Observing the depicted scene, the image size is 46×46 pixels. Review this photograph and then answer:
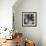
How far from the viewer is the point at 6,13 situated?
16.1ft

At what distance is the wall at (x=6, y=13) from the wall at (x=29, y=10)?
1.09m

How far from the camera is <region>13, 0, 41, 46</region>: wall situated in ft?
19.6

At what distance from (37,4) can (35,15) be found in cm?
56

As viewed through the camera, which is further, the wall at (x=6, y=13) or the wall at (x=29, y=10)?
the wall at (x=29, y=10)

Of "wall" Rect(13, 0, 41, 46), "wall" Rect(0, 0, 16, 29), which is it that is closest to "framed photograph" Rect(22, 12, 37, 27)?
"wall" Rect(13, 0, 41, 46)

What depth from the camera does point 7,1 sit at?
483cm

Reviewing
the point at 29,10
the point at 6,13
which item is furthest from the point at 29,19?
the point at 6,13

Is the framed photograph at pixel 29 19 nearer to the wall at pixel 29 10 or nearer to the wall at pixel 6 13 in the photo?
the wall at pixel 29 10

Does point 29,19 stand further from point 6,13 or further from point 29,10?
point 6,13

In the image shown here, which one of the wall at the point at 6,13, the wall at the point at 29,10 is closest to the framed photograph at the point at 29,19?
the wall at the point at 29,10

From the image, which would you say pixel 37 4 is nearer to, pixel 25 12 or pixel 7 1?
pixel 25 12

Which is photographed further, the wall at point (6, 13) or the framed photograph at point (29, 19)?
the framed photograph at point (29, 19)

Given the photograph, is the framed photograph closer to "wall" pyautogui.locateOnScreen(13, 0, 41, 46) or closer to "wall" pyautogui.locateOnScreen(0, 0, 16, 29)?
→ "wall" pyautogui.locateOnScreen(13, 0, 41, 46)

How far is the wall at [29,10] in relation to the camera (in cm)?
599
